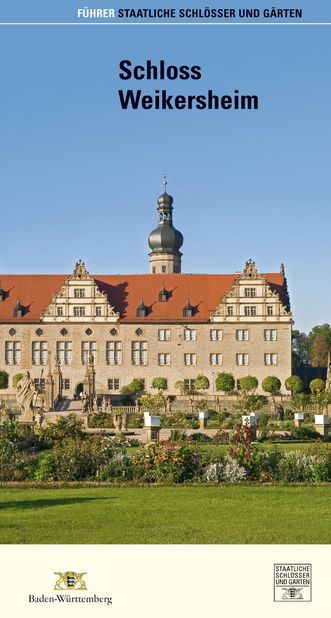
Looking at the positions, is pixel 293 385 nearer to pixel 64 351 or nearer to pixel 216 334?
pixel 216 334

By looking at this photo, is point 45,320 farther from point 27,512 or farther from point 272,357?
point 27,512

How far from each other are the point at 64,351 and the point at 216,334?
29.0 ft

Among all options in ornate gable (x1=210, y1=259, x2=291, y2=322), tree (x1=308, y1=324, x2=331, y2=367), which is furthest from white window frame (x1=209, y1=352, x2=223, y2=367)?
tree (x1=308, y1=324, x2=331, y2=367)

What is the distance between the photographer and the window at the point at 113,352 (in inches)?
2163

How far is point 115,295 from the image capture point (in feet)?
186

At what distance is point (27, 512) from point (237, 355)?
42341 mm

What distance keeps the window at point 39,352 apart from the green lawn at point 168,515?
4072 centimetres

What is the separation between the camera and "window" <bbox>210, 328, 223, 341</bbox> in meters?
54.6

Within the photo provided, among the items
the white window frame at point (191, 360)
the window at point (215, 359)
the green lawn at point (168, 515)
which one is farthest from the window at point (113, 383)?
the green lawn at point (168, 515)

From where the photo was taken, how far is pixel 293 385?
51.9 m

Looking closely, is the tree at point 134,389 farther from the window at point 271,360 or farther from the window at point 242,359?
the window at point 271,360

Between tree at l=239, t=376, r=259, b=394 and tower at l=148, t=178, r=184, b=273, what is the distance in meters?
21.8

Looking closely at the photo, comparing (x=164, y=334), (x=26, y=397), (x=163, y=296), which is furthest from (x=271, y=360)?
(x=26, y=397)
